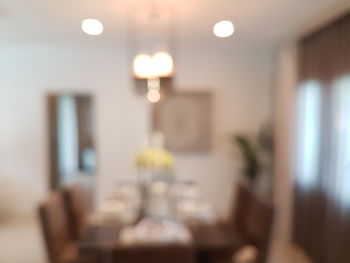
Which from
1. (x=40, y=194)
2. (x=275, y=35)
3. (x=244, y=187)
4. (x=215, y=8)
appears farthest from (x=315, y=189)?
(x=40, y=194)

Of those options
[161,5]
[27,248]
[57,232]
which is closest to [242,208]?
[57,232]

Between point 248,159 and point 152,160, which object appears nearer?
point 152,160

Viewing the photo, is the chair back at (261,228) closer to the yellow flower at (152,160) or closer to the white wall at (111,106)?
the yellow flower at (152,160)

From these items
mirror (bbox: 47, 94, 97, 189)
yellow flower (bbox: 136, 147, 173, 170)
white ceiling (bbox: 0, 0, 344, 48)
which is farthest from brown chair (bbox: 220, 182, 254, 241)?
mirror (bbox: 47, 94, 97, 189)

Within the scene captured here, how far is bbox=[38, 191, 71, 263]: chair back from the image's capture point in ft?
7.74

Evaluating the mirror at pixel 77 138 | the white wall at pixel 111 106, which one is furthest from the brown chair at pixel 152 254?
the mirror at pixel 77 138

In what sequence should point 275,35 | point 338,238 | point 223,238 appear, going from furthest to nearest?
1. point 275,35
2. point 338,238
3. point 223,238

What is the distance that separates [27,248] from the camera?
12.8 ft

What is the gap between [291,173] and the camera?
4160mm

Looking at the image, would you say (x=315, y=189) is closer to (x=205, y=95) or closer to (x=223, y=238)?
(x=223, y=238)

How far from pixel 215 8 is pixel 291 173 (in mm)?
2317

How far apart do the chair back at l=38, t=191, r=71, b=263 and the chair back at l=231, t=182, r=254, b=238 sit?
1.40 metres

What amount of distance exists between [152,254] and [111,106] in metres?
3.48

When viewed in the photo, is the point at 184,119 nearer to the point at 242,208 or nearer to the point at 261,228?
the point at 242,208
